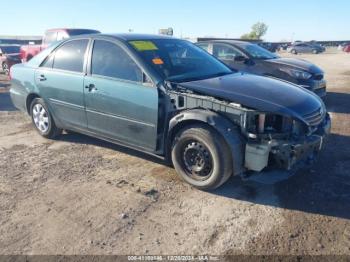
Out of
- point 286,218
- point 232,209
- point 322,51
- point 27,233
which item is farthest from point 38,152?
point 322,51

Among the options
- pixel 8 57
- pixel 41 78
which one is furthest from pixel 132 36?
pixel 8 57

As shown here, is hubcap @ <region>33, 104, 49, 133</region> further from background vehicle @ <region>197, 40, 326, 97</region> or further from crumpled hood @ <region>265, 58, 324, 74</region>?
crumpled hood @ <region>265, 58, 324, 74</region>

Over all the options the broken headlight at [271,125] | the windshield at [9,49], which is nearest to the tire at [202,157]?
the broken headlight at [271,125]

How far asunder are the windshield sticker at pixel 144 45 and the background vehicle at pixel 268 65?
12.4 feet

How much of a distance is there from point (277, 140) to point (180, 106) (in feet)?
3.67

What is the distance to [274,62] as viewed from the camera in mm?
8203

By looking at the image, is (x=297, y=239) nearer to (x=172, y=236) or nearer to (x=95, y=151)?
(x=172, y=236)

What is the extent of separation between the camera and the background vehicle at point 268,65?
7859 mm

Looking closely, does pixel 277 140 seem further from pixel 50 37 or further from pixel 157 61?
pixel 50 37

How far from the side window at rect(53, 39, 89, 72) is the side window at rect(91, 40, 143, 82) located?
27cm

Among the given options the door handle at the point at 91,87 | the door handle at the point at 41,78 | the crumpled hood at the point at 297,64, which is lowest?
the door handle at the point at 91,87

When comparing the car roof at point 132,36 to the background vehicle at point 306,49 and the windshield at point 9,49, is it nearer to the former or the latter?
the windshield at point 9,49

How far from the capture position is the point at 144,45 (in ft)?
14.7

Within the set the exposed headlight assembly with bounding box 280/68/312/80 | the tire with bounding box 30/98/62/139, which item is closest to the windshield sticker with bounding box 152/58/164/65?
the tire with bounding box 30/98/62/139
